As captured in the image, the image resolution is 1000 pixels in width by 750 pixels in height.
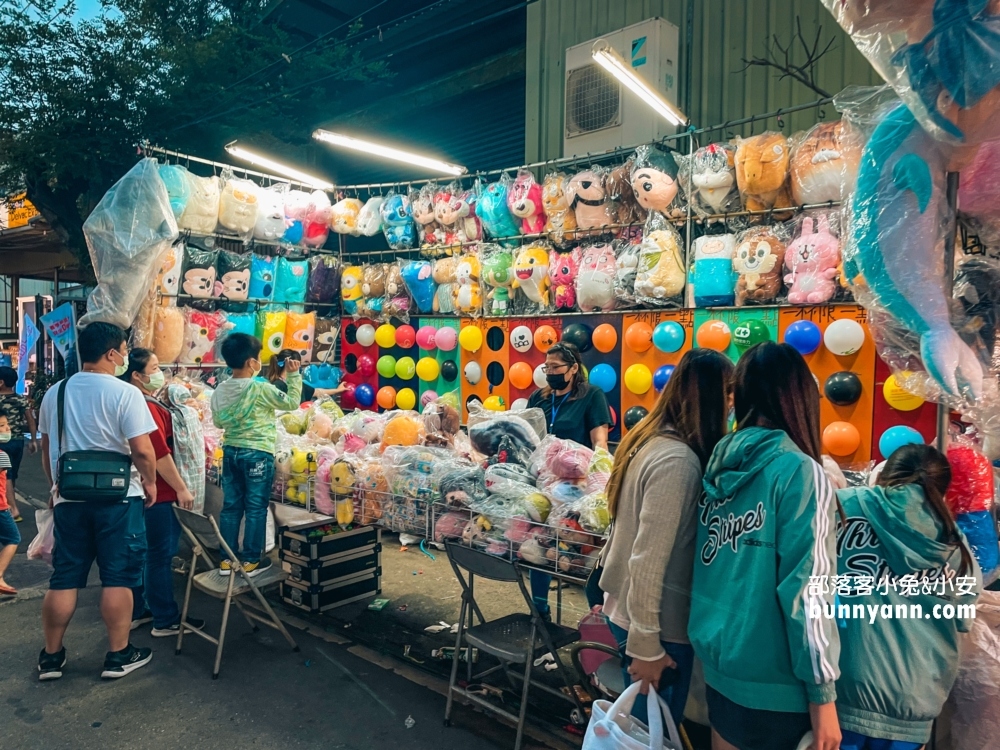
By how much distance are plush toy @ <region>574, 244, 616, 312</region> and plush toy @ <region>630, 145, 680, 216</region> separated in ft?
A: 1.69

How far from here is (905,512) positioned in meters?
1.79

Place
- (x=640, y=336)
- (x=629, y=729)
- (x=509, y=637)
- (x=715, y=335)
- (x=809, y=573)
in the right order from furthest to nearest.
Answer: (x=640, y=336), (x=715, y=335), (x=509, y=637), (x=629, y=729), (x=809, y=573)

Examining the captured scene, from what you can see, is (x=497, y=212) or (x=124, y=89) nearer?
(x=497, y=212)

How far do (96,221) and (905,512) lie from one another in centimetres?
659

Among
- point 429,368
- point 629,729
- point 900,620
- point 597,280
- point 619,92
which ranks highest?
point 619,92

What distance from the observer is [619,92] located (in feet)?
22.2

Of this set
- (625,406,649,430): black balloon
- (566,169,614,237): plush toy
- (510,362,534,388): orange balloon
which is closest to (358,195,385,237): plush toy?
(510,362,534,388): orange balloon

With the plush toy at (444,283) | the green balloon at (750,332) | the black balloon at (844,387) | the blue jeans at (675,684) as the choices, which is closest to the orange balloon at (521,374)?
the plush toy at (444,283)

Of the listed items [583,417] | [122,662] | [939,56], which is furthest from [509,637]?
[939,56]

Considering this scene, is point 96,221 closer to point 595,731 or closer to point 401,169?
point 401,169

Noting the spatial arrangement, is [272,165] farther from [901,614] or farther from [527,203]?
[901,614]

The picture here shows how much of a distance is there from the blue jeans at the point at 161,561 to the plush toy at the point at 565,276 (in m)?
3.50

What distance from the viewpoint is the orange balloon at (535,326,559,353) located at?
6371mm

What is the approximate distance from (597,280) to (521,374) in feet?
4.04
